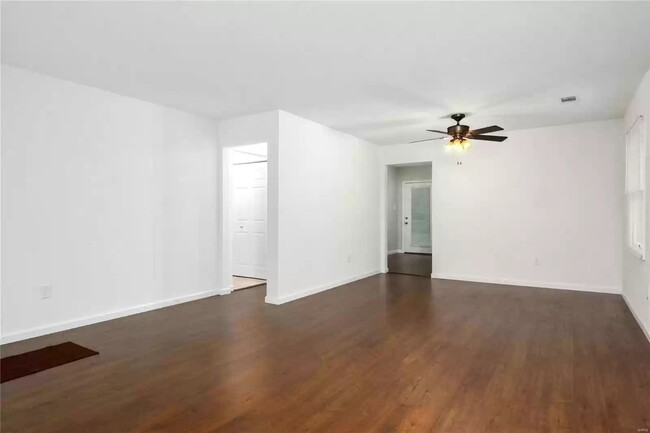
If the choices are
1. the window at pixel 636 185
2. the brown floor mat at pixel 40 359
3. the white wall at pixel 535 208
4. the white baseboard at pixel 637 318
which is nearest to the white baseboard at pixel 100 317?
the brown floor mat at pixel 40 359

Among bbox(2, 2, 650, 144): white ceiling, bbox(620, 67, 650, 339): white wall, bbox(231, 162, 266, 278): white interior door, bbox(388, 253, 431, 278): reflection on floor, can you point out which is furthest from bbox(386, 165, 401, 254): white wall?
bbox(620, 67, 650, 339): white wall

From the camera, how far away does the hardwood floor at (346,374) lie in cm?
222

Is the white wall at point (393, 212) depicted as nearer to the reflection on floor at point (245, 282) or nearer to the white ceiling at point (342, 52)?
the reflection on floor at point (245, 282)

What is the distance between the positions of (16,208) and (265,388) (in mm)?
2919

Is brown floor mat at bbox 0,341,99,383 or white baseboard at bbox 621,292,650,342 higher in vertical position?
white baseboard at bbox 621,292,650,342

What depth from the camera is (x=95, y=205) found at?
416 centimetres

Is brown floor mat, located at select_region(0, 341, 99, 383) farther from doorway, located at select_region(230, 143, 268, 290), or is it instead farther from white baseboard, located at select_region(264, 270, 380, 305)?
doorway, located at select_region(230, 143, 268, 290)

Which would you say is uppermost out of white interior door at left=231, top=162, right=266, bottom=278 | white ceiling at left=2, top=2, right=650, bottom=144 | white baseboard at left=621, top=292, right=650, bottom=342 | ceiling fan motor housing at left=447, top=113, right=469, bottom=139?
white ceiling at left=2, top=2, right=650, bottom=144

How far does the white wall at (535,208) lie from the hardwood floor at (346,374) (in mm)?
1344

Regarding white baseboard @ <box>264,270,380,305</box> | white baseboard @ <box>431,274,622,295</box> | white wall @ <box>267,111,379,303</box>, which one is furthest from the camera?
white baseboard @ <box>431,274,622,295</box>

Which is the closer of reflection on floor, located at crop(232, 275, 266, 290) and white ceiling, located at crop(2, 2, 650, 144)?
white ceiling, located at crop(2, 2, 650, 144)

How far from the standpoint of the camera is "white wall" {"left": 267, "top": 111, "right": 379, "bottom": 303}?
202 inches

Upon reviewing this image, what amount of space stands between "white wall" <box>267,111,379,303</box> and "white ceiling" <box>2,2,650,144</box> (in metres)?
0.80

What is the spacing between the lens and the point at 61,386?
8.73 ft
